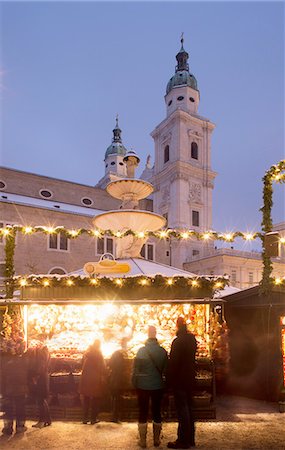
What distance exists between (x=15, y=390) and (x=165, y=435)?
3054 millimetres

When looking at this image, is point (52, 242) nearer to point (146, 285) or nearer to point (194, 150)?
point (146, 285)

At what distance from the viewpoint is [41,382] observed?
8.49 m

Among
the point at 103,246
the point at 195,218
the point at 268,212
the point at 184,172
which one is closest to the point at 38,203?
the point at 103,246

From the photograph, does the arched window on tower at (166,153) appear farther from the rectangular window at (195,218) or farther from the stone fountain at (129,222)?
the stone fountain at (129,222)

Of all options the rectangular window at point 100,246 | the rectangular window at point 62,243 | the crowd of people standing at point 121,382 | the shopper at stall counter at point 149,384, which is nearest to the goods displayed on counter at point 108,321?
the crowd of people standing at point 121,382

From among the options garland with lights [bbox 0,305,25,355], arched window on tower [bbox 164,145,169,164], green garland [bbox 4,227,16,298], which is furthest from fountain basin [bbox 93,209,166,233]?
arched window on tower [bbox 164,145,169,164]

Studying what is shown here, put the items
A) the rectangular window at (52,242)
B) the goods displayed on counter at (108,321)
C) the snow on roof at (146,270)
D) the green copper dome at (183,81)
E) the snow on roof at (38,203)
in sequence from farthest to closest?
the green copper dome at (183,81), the snow on roof at (38,203), the rectangular window at (52,242), the goods displayed on counter at (108,321), the snow on roof at (146,270)

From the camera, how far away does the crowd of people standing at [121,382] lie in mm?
7164

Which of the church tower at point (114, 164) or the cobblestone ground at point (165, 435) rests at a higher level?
the church tower at point (114, 164)

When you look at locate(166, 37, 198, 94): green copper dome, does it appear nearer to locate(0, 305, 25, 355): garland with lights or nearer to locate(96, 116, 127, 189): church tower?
locate(96, 116, 127, 189): church tower

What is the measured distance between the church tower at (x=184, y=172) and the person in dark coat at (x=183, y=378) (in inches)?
1676

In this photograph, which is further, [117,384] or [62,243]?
[62,243]

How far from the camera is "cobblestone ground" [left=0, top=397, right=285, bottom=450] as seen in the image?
7.15 meters

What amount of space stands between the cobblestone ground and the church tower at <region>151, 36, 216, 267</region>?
135 feet
